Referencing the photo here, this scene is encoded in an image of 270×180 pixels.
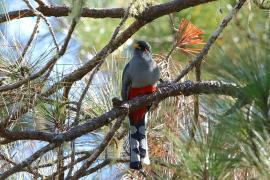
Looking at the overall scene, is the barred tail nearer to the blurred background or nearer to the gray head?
the blurred background

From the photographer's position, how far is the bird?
2.66 metres

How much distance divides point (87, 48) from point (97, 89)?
0.79 meters

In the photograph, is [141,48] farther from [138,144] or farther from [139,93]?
[138,144]

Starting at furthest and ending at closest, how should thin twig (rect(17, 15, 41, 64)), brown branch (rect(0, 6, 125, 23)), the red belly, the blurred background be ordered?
brown branch (rect(0, 6, 125, 23)), the red belly, thin twig (rect(17, 15, 41, 64)), the blurred background

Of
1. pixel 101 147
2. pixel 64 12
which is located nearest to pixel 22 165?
pixel 101 147

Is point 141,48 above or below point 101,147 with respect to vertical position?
above

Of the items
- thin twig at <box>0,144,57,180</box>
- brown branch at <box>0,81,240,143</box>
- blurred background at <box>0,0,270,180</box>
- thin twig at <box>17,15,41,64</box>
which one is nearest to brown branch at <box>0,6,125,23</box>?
blurred background at <box>0,0,270,180</box>

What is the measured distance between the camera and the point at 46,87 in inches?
97.9

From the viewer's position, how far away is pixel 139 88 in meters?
3.02

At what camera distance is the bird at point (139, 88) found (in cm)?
266

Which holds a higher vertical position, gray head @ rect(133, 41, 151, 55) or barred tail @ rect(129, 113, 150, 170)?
gray head @ rect(133, 41, 151, 55)

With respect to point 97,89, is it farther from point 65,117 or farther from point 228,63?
point 228,63

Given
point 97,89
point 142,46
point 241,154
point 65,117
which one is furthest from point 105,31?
point 241,154

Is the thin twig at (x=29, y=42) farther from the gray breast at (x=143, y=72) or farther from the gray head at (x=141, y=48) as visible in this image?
the gray head at (x=141, y=48)
